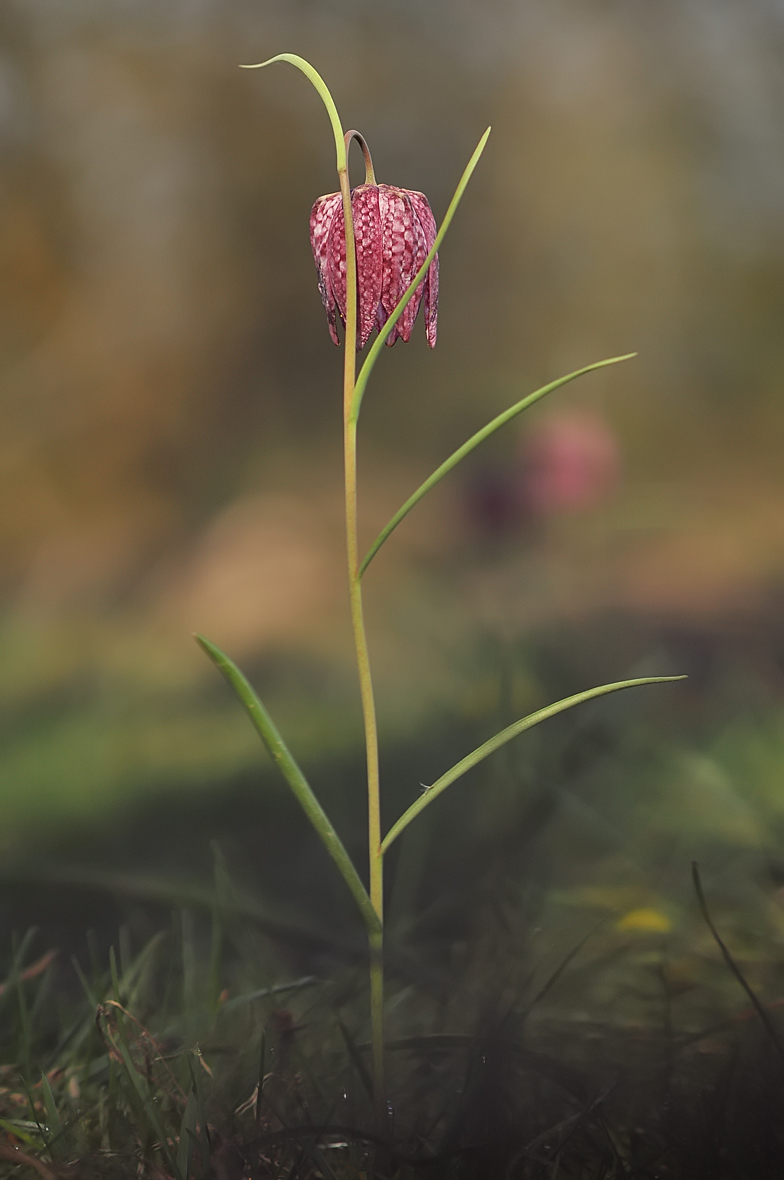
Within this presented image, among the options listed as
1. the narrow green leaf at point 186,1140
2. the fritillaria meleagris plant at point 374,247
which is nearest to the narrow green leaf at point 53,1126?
the narrow green leaf at point 186,1140

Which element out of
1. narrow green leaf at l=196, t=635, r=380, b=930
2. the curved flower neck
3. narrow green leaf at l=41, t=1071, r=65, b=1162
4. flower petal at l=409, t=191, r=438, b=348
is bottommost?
narrow green leaf at l=41, t=1071, r=65, b=1162

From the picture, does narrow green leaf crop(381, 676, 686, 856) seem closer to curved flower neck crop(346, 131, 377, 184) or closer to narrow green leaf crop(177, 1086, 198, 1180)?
narrow green leaf crop(177, 1086, 198, 1180)

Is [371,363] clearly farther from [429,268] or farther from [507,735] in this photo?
[507,735]

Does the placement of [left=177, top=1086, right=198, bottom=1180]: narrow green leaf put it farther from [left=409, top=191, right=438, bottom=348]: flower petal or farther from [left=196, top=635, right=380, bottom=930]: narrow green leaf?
[left=409, top=191, right=438, bottom=348]: flower petal

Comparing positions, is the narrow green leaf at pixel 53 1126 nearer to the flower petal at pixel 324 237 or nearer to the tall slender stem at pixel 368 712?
the tall slender stem at pixel 368 712

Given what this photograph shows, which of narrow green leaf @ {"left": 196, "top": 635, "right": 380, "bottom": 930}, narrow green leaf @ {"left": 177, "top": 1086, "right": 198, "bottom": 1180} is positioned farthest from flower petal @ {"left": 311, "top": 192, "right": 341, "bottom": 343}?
narrow green leaf @ {"left": 177, "top": 1086, "right": 198, "bottom": 1180}

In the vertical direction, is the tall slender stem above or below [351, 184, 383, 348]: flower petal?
below

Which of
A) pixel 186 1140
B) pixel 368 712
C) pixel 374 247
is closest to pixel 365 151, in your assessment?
pixel 374 247
